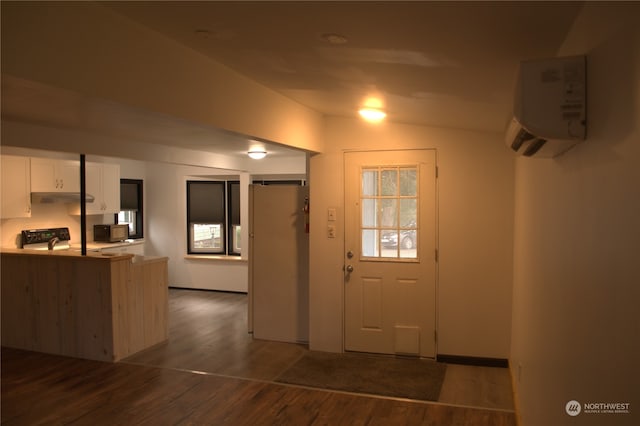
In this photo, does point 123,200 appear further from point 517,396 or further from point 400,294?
point 517,396

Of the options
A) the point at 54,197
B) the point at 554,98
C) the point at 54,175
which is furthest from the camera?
the point at 54,175

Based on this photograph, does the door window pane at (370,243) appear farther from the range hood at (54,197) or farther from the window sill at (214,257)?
the range hood at (54,197)

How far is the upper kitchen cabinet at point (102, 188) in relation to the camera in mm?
7430

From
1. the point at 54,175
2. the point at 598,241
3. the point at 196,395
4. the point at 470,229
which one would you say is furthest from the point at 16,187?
the point at 598,241

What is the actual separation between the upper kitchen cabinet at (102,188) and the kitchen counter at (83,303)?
219 cm

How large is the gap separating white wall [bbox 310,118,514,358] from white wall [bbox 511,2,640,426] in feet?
7.43

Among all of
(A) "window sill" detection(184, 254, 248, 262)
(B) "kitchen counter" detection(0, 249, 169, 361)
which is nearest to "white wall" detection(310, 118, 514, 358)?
(B) "kitchen counter" detection(0, 249, 169, 361)

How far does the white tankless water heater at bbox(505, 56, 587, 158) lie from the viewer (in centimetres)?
156

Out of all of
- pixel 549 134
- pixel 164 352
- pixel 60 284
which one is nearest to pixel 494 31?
pixel 549 134

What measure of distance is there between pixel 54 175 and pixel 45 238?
93 centimetres

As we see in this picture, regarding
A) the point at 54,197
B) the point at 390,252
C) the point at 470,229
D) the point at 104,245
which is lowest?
the point at 104,245

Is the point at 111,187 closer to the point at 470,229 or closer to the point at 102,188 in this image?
the point at 102,188

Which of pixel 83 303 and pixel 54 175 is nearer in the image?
pixel 83 303

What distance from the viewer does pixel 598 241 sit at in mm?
1377
